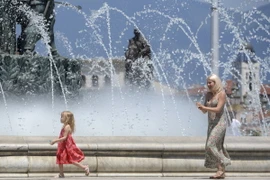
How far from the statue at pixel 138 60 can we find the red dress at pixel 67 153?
67.3ft

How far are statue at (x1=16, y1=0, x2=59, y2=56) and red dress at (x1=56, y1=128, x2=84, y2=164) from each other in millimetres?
6813

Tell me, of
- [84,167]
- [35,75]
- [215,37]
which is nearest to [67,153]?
[84,167]

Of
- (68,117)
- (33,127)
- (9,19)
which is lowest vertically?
(33,127)

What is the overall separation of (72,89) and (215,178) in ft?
25.3

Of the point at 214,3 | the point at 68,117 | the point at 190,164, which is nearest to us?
the point at 68,117

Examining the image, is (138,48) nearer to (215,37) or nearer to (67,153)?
(215,37)

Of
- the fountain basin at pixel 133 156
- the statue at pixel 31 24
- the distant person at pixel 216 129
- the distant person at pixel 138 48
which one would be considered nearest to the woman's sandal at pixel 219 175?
the distant person at pixel 216 129

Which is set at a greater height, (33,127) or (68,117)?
(68,117)

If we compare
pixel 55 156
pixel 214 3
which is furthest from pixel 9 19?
pixel 55 156

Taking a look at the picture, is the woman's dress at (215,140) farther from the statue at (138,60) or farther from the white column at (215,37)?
the statue at (138,60)

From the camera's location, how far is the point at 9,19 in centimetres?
1562

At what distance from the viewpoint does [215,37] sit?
17281 mm

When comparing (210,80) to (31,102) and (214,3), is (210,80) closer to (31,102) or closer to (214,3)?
(31,102)

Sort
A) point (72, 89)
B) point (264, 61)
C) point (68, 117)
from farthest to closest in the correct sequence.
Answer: point (264, 61)
point (72, 89)
point (68, 117)
